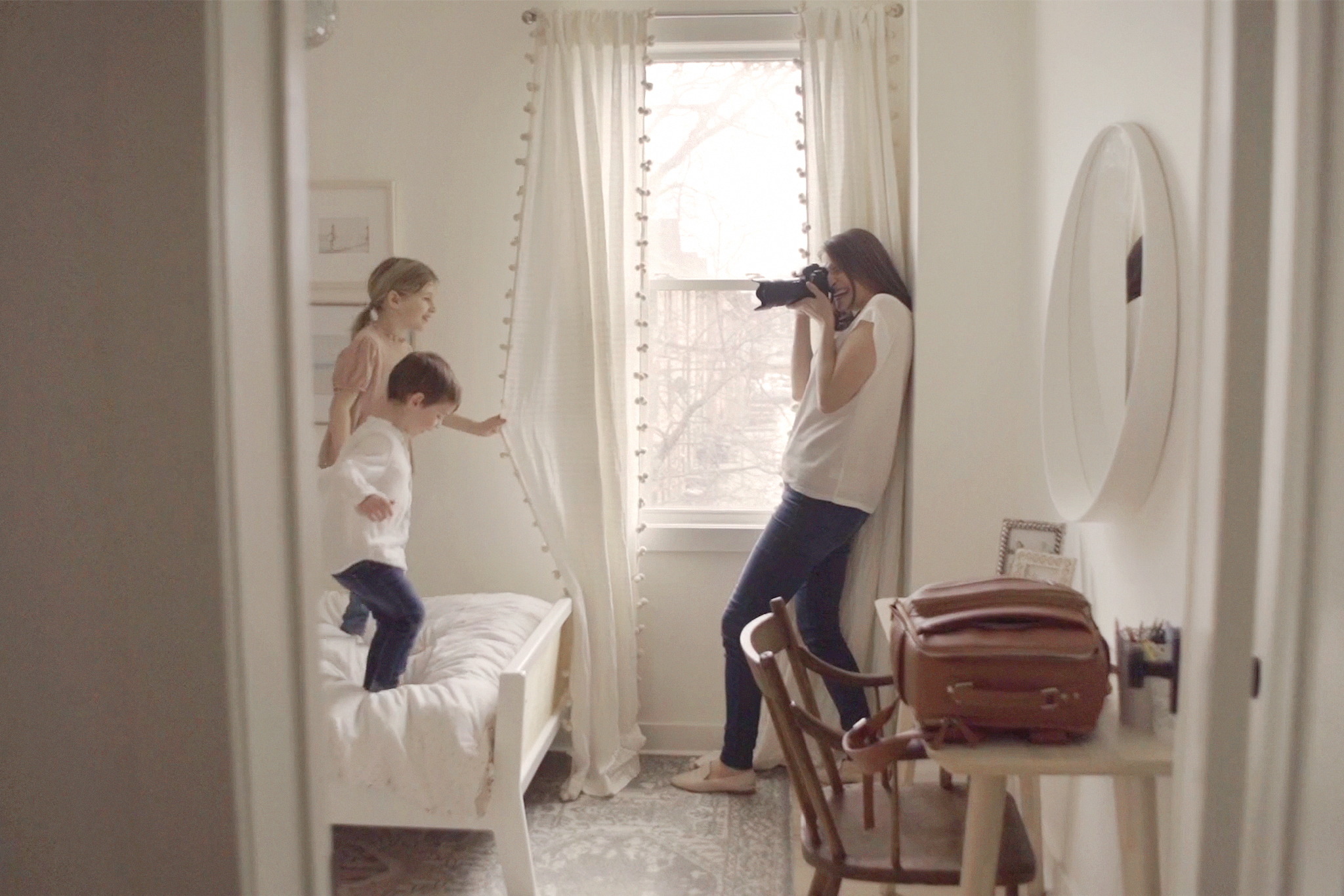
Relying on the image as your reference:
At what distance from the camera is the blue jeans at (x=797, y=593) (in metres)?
2.84

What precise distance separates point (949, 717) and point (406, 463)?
162 cm

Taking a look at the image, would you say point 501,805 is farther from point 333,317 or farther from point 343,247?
point 343,247

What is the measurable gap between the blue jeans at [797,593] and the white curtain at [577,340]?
1.21ft

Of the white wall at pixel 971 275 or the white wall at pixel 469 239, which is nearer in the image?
the white wall at pixel 971 275

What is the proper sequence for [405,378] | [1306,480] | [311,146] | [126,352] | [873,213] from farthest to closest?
[311,146] → [873,213] → [405,378] → [1306,480] → [126,352]

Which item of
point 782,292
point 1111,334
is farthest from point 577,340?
point 1111,334

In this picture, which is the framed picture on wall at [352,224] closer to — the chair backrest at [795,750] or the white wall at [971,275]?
the white wall at [971,275]

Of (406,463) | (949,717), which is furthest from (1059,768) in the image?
(406,463)

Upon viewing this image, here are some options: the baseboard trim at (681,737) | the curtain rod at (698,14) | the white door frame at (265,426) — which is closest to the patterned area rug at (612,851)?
the baseboard trim at (681,737)

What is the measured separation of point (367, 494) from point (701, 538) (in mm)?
1109

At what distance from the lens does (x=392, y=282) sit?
114 inches

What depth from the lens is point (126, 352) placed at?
0.69 meters

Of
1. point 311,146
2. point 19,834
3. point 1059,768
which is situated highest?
point 311,146

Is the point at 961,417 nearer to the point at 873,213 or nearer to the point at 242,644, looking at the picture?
the point at 873,213
